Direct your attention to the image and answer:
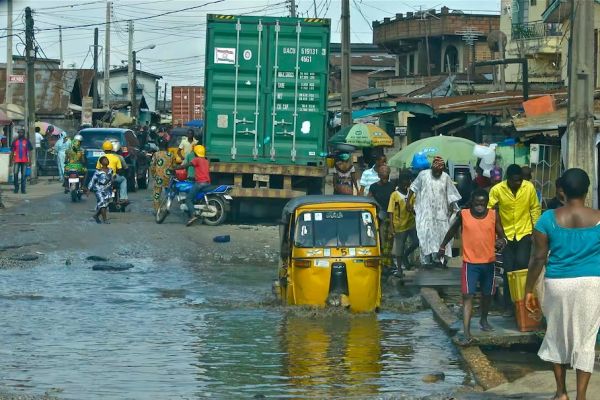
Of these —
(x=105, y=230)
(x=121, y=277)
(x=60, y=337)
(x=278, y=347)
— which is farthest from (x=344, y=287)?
(x=105, y=230)

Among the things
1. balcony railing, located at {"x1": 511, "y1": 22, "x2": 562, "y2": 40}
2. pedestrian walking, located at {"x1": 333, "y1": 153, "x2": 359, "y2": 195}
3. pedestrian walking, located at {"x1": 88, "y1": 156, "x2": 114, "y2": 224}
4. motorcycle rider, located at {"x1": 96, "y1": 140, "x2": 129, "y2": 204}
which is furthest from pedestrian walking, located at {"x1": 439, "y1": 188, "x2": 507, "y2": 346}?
balcony railing, located at {"x1": 511, "y1": 22, "x2": 562, "y2": 40}

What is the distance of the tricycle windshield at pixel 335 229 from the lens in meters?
13.5

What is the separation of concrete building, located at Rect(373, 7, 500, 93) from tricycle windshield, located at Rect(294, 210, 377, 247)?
5214 centimetres

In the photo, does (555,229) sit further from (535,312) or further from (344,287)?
(344,287)

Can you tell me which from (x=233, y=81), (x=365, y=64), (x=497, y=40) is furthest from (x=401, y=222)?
(x=365, y=64)

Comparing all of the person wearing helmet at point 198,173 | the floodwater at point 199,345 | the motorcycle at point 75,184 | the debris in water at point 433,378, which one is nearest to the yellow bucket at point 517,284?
the floodwater at point 199,345

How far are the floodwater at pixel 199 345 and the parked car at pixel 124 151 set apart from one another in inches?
545

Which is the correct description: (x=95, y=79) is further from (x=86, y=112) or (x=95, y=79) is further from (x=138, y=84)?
(x=138, y=84)

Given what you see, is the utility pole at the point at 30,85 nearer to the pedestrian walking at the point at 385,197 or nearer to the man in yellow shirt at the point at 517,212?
the pedestrian walking at the point at 385,197

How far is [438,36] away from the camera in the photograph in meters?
67.3

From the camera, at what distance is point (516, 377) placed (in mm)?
10117

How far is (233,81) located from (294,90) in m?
1.21

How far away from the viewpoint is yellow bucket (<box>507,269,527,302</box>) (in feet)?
37.0

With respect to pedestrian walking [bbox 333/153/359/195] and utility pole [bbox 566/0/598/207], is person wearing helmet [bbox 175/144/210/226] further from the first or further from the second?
utility pole [bbox 566/0/598/207]
